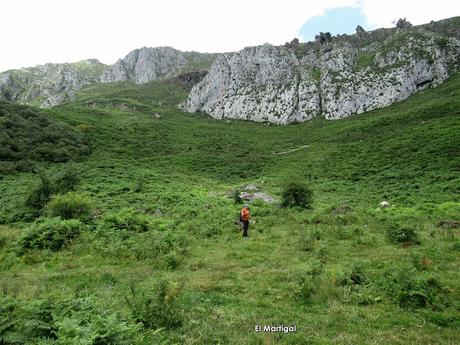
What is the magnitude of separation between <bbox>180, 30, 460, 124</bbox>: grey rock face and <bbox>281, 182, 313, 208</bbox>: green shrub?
86656mm

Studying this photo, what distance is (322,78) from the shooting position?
130 m

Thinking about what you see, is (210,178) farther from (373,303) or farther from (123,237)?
(373,303)

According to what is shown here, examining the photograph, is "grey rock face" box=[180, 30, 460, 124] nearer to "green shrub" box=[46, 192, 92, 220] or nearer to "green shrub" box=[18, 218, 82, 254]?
"green shrub" box=[46, 192, 92, 220]

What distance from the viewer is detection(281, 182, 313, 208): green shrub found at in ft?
102

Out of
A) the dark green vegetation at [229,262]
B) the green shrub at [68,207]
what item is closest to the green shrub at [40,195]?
the dark green vegetation at [229,262]

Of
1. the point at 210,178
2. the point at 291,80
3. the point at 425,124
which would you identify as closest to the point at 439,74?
the point at 291,80

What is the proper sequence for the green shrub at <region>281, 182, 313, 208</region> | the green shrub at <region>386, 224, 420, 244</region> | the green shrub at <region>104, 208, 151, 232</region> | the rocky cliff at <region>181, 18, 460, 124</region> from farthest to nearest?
the rocky cliff at <region>181, 18, 460, 124</region>, the green shrub at <region>281, 182, 313, 208</region>, the green shrub at <region>104, 208, 151, 232</region>, the green shrub at <region>386, 224, 420, 244</region>

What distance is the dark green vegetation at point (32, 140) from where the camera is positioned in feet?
166

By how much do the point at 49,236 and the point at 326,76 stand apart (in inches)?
4967

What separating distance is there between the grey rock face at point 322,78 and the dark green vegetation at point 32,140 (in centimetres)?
7420

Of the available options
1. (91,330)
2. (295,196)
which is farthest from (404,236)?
(91,330)

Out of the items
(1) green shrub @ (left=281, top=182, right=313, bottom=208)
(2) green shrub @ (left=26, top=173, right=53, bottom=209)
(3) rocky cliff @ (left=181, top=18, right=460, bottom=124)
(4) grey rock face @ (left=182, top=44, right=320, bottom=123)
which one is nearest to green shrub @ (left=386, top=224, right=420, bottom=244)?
(1) green shrub @ (left=281, top=182, right=313, bottom=208)

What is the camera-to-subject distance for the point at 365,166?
52.5 meters

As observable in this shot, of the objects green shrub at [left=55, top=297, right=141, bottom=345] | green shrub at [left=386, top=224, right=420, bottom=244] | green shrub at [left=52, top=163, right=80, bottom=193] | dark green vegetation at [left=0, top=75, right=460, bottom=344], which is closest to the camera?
green shrub at [left=55, top=297, right=141, bottom=345]
